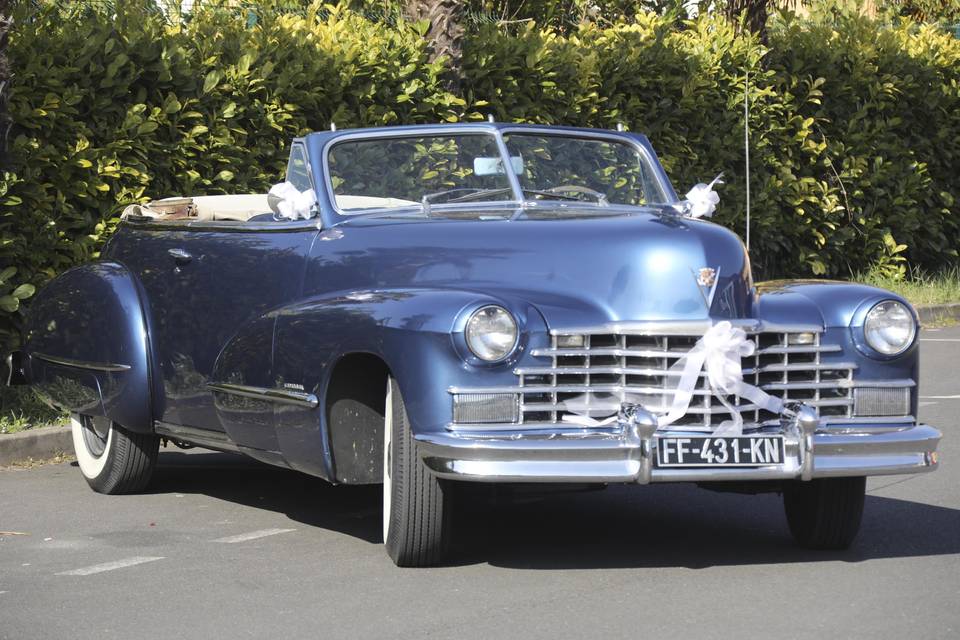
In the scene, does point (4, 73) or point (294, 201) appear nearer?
point (294, 201)

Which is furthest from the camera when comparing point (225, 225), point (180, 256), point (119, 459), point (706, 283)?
point (119, 459)

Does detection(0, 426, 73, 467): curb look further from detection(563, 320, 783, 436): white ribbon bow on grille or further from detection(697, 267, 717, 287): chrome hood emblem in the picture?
detection(697, 267, 717, 287): chrome hood emblem

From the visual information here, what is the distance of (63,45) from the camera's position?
10.1 metres

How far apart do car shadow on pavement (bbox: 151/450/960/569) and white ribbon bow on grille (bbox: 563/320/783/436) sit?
1.88ft

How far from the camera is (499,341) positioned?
18.4ft

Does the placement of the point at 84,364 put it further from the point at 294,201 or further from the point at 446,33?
the point at 446,33

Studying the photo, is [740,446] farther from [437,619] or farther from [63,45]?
[63,45]

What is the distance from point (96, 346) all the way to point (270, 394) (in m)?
1.48

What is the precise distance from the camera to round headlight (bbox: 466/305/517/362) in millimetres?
5570

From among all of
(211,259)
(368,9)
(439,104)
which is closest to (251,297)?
(211,259)

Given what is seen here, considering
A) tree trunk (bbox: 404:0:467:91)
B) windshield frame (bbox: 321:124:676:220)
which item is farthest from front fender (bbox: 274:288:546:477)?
tree trunk (bbox: 404:0:467:91)

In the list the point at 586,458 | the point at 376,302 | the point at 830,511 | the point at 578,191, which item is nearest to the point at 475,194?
the point at 578,191

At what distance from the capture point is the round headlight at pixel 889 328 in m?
6.14

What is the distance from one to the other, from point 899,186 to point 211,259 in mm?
12041
